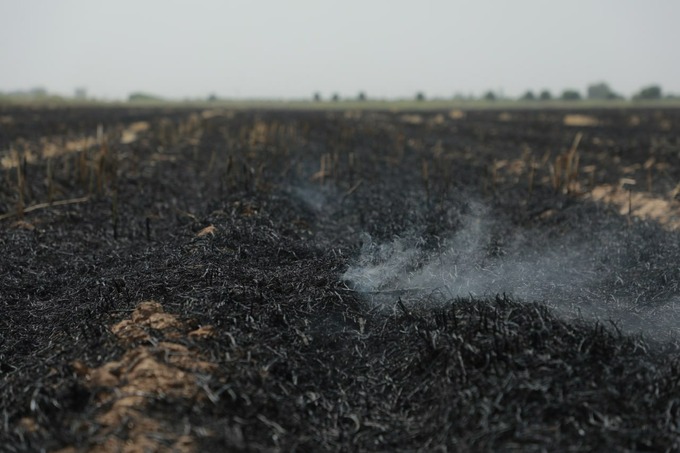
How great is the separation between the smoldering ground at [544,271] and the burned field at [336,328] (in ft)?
0.11

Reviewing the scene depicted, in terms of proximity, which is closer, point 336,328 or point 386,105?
point 336,328

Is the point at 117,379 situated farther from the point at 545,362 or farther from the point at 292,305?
the point at 545,362

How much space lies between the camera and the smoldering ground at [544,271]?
5.00m

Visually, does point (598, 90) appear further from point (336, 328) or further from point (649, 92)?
point (336, 328)

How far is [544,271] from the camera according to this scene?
6199 millimetres

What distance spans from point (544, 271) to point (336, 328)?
8.98ft

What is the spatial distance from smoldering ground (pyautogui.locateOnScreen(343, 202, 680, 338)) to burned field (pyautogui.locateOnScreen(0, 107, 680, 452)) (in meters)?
0.03

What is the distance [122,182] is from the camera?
11.9 m

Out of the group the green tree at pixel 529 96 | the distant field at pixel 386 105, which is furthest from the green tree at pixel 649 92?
the green tree at pixel 529 96

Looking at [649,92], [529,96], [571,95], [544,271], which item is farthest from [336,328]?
[529,96]

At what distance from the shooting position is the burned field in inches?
128

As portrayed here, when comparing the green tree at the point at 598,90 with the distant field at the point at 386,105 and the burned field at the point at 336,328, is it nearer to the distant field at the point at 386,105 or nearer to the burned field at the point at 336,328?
the distant field at the point at 386,105

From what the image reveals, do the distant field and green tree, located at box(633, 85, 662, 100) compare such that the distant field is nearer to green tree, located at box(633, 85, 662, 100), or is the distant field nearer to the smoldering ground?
green tree, located at box(633, 85, 662, 100)

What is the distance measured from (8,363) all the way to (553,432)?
3.88 m
